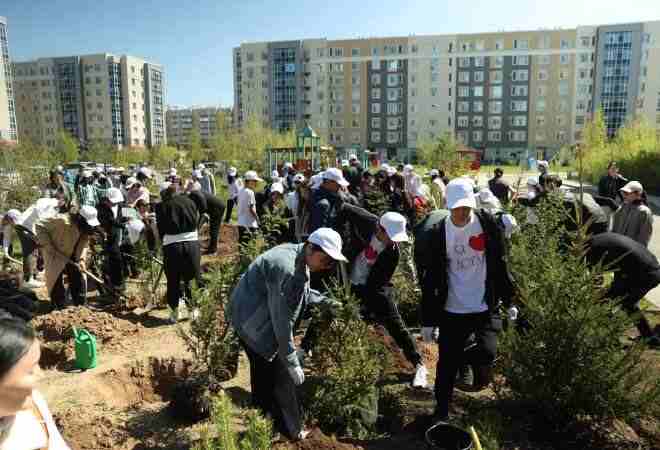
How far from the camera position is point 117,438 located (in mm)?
3580

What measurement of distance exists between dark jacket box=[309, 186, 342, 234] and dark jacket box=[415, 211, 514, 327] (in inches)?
78.3

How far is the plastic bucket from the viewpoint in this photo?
293cm

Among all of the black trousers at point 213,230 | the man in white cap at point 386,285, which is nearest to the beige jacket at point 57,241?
the man in white cap at point 386,285

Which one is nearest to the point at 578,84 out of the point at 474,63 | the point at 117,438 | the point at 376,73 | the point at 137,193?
the point at 474,63

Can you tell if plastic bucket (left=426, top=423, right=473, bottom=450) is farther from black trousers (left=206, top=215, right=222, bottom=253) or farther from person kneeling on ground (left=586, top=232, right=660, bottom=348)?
black trousers (left=206, top=215, right=222, bottom=253)

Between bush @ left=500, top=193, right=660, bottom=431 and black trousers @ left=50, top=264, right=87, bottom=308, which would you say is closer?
bush @ left=500, top=193, right=660, bottom=431

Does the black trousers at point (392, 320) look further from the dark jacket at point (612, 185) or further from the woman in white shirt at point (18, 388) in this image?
the dark jacket at point (612, 185)

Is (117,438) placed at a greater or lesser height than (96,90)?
lesser

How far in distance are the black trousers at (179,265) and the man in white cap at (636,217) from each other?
530 cm

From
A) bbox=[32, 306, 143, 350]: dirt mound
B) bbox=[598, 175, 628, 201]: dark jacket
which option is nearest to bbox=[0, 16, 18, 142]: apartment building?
bbox=[32, 306, 143, 350]: dirt mound

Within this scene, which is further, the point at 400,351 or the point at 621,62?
the point at 621,62

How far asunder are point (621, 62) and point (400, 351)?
8085 centimetres

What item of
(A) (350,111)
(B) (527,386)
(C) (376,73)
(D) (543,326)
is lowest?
(B) (527,386)

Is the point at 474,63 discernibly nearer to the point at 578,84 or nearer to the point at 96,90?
the point at 578,84
